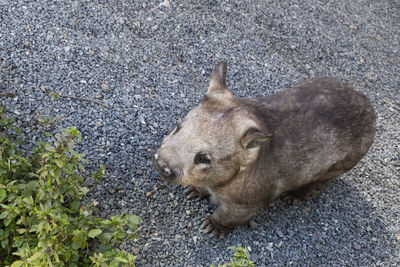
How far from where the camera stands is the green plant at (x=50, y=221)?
3400 millimetres

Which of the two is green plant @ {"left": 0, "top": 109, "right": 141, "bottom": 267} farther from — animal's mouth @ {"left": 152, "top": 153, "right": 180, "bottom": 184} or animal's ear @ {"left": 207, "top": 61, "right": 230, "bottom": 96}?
animal's ear @ {"left": 207, "top": 61, "right": 230, "bottom": 96}

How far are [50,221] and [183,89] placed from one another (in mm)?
3140

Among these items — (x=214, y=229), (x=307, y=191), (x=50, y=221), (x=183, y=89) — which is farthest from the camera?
(x=183, y=89)

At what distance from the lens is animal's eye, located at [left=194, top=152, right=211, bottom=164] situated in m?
4.23

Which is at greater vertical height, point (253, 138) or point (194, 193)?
point (253, 138)

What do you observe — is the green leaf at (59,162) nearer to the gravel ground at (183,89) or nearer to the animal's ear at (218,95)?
the gravel ground at (183,89)

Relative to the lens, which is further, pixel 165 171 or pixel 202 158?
pixel 202 158

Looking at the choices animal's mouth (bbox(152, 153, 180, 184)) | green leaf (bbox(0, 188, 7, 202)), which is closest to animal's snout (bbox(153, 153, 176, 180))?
animal's mouth (bbox(152, 153, 180, 184))

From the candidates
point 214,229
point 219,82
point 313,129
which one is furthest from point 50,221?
point 313,129

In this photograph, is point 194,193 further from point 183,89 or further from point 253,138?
point 183,89

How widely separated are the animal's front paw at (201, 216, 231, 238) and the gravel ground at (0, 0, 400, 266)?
75 millimetres

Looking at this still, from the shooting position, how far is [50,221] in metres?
3.46

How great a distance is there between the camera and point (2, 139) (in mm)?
4262

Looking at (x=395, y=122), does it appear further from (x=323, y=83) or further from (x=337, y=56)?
(x=323, y=83)
